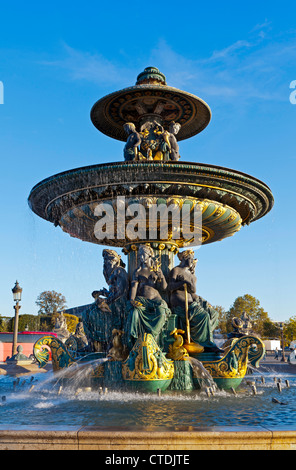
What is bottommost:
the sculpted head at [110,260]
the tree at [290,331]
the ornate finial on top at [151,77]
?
the tree at [290,331]

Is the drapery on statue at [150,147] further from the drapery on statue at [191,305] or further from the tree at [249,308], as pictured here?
the tree at [249,308]

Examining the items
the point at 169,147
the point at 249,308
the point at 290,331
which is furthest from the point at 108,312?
the point at 290,331

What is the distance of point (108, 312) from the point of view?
757cm

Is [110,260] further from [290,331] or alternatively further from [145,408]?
[290,331]

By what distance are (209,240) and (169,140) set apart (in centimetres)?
250

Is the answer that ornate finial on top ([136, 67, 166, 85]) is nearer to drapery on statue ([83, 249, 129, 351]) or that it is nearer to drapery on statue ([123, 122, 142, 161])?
drapery on statue ([123, 122, 142, 161])

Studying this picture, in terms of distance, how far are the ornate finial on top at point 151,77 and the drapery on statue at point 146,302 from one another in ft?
14.1

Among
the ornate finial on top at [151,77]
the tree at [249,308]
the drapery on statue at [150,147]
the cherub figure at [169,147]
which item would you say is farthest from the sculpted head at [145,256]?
the tree at [249,308]

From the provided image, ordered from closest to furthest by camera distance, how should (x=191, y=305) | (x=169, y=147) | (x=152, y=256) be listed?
(x=191, y=305) → (x=152, y=256) → (x=169, y=147)

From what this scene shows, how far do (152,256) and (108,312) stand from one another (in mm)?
1216

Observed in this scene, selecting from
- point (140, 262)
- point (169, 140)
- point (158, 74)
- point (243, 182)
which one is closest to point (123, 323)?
point (140, 262)

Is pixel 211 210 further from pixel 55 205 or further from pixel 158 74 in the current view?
pixel 158 74

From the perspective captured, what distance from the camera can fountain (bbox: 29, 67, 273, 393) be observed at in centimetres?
691

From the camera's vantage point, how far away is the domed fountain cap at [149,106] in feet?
31.2
